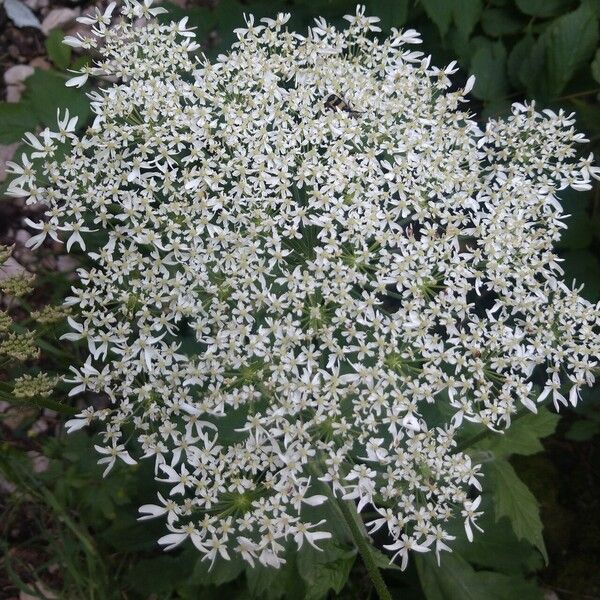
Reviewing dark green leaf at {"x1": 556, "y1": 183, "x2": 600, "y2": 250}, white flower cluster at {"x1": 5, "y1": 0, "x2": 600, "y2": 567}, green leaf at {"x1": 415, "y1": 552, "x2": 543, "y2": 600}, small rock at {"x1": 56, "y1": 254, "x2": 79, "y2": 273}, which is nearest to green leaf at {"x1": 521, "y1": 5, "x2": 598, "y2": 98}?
dark green leaf at {"x1": 556, "y1": 183, "x2": 600, "y2": 250}

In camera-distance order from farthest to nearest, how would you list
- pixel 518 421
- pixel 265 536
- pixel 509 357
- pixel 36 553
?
pixel 36 553 → pixel 518 421 → pixel 509 357 → pixel 265 536

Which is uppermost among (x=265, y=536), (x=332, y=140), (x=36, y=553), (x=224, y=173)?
(x=332, y=140)

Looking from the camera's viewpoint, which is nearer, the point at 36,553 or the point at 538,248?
the point at 538,248

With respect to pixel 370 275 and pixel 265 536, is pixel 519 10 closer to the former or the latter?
pixel 370 275

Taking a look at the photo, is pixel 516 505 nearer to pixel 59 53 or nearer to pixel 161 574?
pixel 161 574

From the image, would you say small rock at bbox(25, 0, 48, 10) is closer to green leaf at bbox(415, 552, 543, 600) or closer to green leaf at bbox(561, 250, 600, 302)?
green leaf at bbox(561, 250, 600, 302)

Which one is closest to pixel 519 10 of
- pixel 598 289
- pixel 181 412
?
pixel 598 289

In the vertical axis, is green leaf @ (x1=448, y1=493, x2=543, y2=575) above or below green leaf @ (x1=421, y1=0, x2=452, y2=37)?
below

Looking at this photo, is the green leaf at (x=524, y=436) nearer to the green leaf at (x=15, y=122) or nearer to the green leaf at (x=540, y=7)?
the green leaf at (x=540, y=7)
